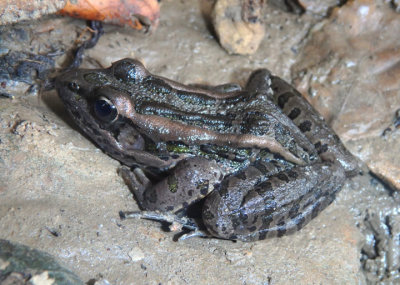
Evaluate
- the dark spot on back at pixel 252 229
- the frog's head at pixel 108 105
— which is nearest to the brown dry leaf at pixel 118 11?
the frog's head at pixel 108 105

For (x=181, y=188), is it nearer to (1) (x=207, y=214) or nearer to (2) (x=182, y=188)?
(2) (x=182, y=188)

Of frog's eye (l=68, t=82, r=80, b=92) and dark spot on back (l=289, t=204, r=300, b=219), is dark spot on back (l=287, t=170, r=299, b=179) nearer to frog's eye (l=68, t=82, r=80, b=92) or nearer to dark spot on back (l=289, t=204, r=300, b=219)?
dark spot on back (l=289, t=204, r=300, b=219)

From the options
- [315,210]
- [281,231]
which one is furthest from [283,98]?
[281,231]

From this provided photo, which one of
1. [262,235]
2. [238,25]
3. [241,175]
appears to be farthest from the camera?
[238,25]

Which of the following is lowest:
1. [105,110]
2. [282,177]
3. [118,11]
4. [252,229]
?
[252,229]

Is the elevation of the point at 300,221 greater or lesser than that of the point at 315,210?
lesser

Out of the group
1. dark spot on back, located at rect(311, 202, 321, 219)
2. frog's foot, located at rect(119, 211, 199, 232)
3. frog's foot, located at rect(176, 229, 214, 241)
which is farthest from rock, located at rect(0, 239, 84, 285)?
dark spot on back, located at rect(311, 202, 321, 219)

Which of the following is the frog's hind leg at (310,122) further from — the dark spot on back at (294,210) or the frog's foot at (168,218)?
the frog's foot at (168,218)
